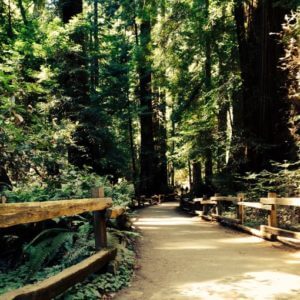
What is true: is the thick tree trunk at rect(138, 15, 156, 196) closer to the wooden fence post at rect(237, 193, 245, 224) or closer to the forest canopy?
the forest canopy

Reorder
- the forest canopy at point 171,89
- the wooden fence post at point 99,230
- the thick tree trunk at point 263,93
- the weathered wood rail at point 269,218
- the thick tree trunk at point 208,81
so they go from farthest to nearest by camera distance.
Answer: the thick tree trunk at point 208,81 → the thick tree trunk at point 263,93 → the forest canopy at point 171,89 → the weathered wood rail at point 269,218 → the wooden fence post at point 99,230

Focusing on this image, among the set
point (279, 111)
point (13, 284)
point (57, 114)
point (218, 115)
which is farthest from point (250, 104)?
point (13, 284)

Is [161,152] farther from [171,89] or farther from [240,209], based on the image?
[240,209]

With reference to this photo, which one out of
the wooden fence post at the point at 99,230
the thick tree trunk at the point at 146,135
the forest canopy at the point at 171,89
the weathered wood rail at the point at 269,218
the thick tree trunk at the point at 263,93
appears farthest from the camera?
the thick tree trunk at the point at 146,135

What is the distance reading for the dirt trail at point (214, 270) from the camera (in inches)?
201

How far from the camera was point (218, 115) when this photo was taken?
1911 cm

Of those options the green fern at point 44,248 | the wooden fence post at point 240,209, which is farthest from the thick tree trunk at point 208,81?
the green fern at point 44,248

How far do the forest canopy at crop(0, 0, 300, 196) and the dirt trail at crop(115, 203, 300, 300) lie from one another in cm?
316

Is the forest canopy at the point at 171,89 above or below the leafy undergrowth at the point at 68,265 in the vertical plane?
above

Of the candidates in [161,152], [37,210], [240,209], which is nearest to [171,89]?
[161,152]

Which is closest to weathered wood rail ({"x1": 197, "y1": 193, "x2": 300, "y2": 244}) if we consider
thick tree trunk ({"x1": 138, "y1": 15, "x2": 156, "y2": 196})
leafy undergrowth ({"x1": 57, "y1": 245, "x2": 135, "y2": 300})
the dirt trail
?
the dirt trail

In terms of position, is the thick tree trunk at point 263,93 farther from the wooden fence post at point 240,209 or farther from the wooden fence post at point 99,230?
the wooden fence post at point 99,230

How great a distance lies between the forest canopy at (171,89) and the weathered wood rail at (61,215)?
4.36 metres

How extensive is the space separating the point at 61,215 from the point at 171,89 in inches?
764
